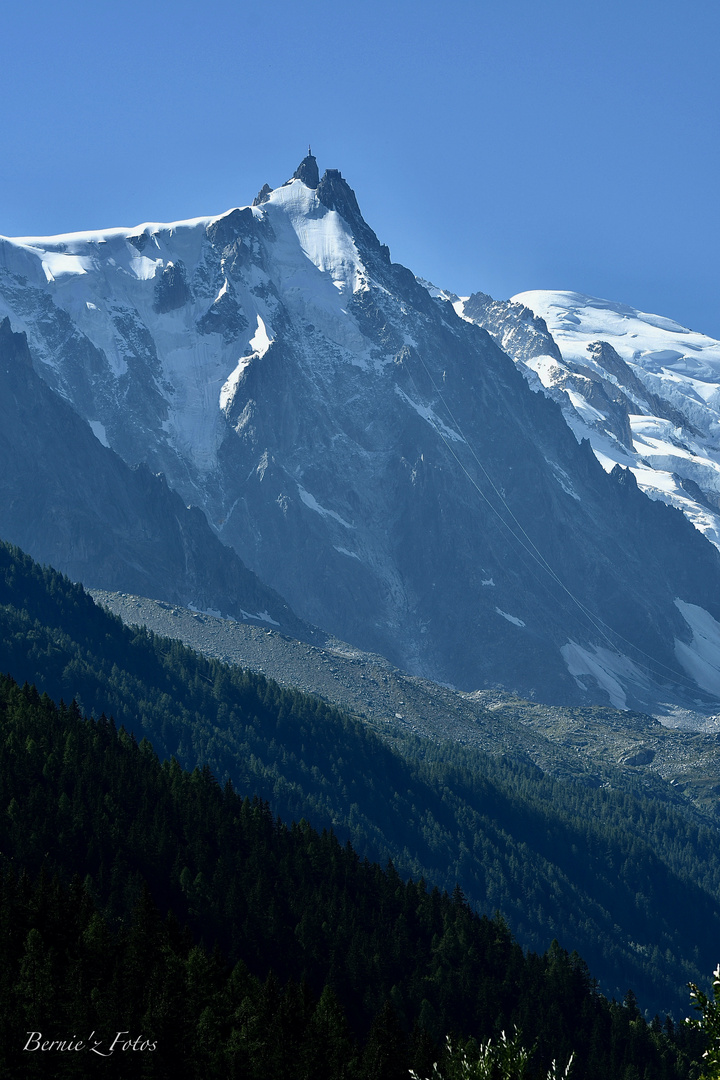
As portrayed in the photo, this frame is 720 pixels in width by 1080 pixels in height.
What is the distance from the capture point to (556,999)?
157 metres

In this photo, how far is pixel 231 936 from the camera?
141000mm

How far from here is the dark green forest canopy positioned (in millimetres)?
95375

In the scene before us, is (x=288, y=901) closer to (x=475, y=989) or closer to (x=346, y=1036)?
(x=475, y=989)

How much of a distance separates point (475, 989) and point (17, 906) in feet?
221

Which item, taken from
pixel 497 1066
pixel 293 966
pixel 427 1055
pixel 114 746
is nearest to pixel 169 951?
pixel 427 1055
